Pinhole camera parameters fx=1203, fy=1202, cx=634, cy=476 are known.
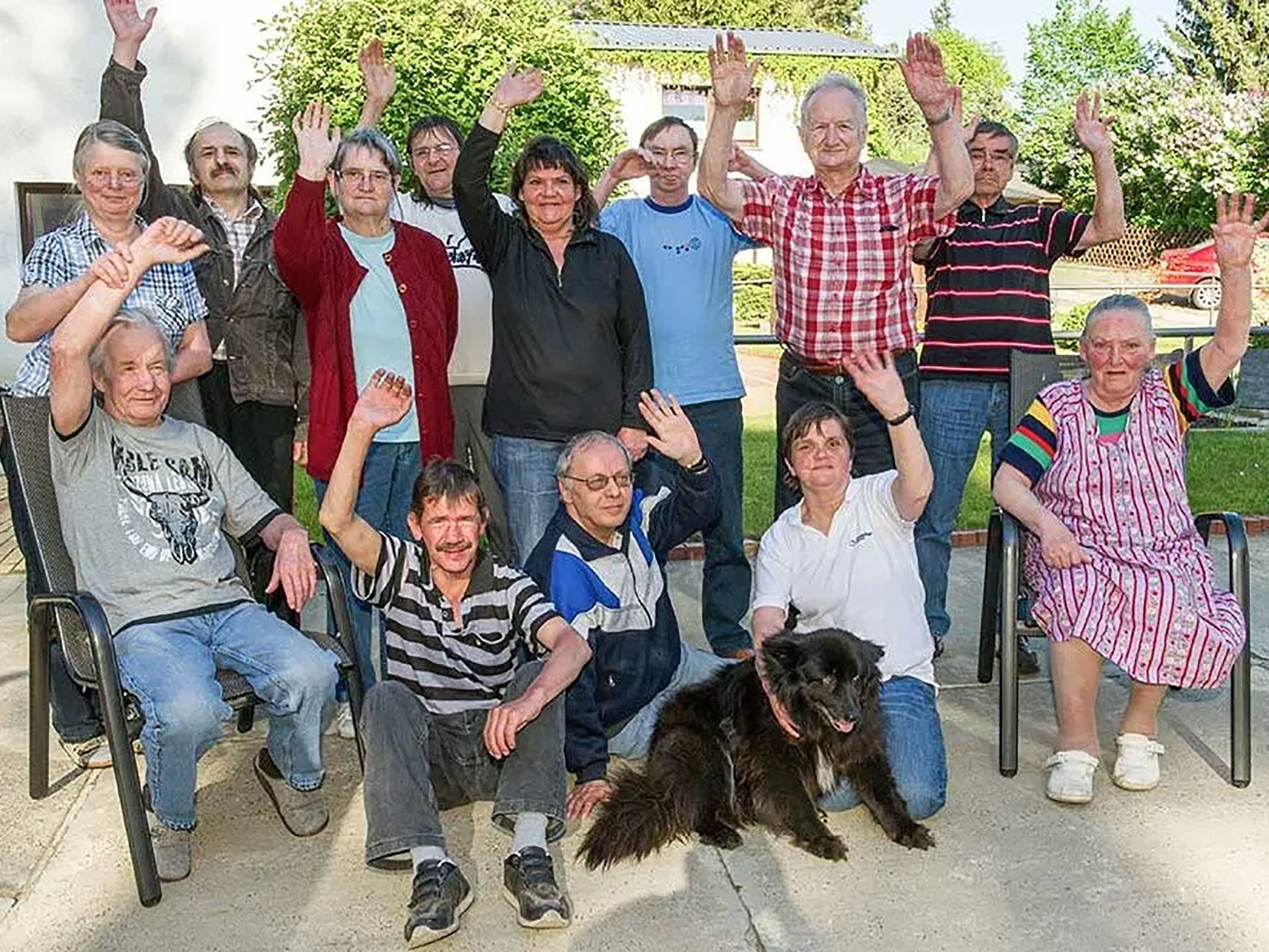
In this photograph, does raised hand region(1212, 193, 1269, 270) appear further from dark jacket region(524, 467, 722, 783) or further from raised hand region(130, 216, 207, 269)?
raised hand region(130, 216, 207, 269)

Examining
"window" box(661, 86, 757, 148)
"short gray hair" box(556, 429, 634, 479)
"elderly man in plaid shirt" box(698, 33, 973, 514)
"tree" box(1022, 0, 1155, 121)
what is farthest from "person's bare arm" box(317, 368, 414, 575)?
"tree" box(1022, 0, 1155, 121)

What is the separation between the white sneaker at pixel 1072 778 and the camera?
323 centimetres

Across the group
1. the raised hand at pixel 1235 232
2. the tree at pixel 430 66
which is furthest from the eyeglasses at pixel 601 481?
the tree at pixel 430 66

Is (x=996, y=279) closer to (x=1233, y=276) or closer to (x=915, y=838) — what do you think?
(x=1233, y=276)

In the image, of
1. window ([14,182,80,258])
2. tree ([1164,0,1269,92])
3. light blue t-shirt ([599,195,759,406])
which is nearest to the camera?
light blue t-shirt ([599,195,759,406])

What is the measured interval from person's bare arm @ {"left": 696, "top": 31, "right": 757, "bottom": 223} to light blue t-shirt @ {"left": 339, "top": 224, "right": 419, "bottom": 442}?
3.47 ft

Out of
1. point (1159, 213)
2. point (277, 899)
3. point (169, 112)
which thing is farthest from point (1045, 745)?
→ point (1159, 213)

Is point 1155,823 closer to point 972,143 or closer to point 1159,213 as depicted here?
point 972,143

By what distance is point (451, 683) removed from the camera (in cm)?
309

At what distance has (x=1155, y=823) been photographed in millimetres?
3135

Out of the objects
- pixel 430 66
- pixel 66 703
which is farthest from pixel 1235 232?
pixel 430 66

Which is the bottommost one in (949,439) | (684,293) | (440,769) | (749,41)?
(440,769)

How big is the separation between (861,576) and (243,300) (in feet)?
6.83

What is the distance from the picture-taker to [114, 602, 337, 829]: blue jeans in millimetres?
2791
